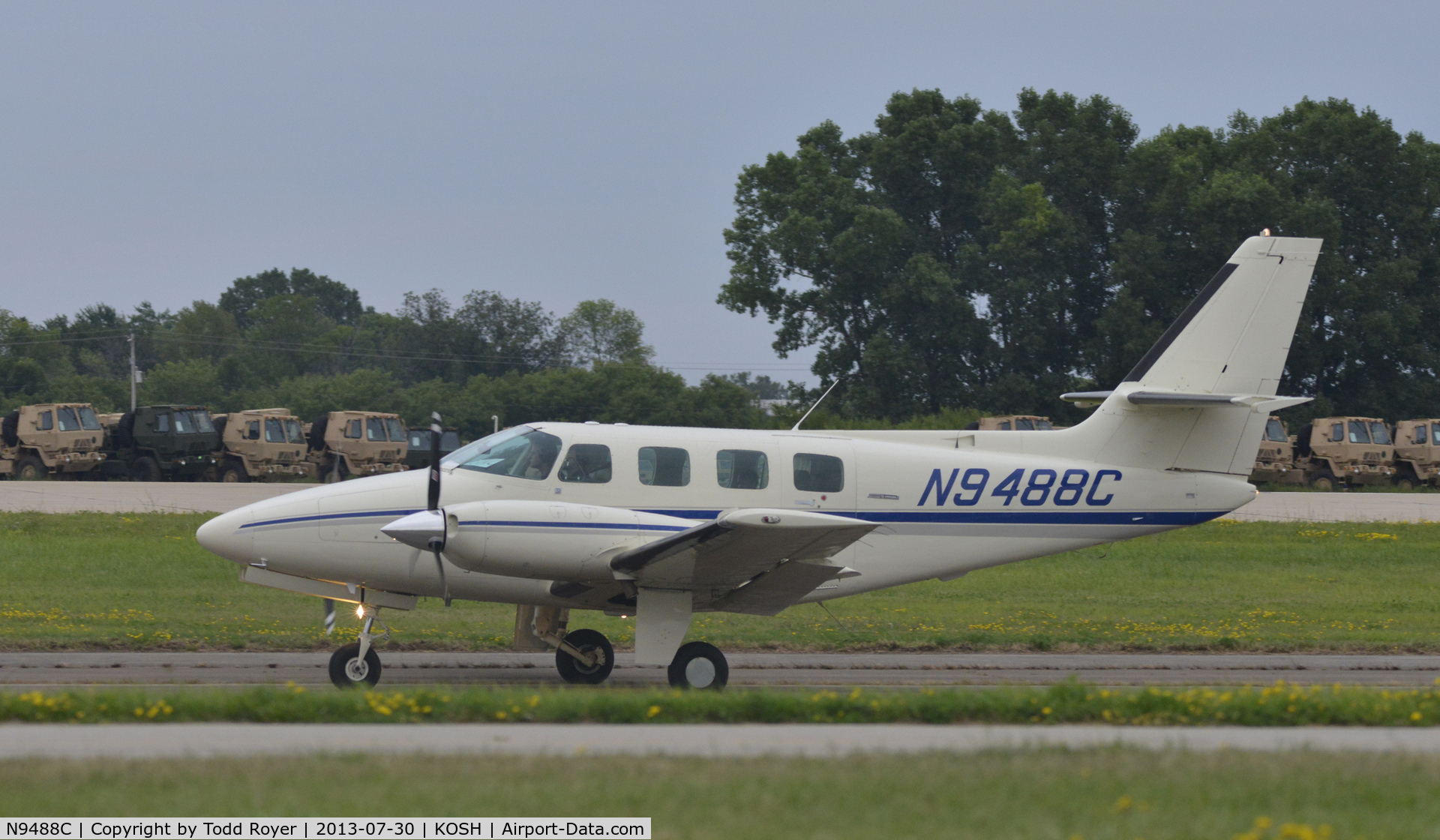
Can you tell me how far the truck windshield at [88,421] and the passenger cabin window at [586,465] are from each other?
37077 mm

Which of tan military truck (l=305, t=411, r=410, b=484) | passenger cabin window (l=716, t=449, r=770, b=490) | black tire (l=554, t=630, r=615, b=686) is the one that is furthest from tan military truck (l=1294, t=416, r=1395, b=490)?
black tire (l=554, t=630, r=615, b=686)

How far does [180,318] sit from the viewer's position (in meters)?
120

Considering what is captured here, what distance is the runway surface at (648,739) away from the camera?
7.89 metres

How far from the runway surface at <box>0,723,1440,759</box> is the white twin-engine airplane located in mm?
2478

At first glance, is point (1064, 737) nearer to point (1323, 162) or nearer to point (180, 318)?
point (1323, 162)

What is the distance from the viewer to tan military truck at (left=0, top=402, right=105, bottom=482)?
43.3 metres

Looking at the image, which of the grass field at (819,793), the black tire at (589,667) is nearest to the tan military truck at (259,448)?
the black tire at (589,667)

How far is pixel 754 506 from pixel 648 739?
4628 millimetres

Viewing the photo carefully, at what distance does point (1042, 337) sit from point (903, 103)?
12.8m

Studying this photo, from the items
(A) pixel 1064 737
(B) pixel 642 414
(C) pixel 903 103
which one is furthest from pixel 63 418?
(A) pixel 1064 737

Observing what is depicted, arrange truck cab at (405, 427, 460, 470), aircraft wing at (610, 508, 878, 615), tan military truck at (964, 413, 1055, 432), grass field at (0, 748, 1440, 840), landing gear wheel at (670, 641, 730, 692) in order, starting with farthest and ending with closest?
truck cab at (405, 427, 460, 470)
tan military truck at (964, 413, 1055, 432)
landing gear wheel at (670, 641, 730, 692)
aircraft wing at (610, 508, 878, 615)
grass field at (0, 748, 1440, 840)
